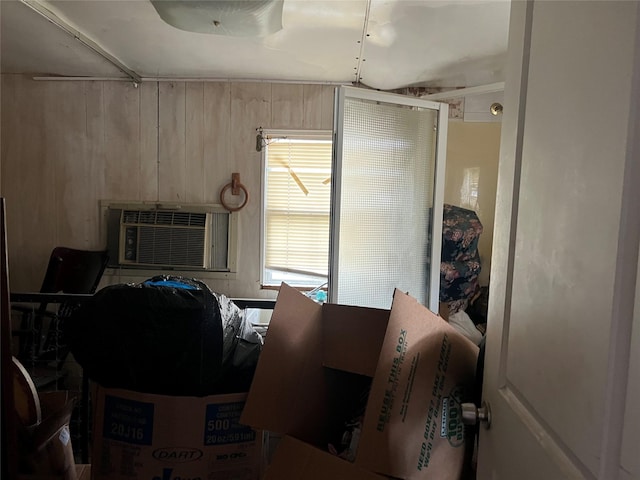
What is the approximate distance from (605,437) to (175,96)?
3440 mm

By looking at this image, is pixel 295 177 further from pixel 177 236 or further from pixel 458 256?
pixel 458 256

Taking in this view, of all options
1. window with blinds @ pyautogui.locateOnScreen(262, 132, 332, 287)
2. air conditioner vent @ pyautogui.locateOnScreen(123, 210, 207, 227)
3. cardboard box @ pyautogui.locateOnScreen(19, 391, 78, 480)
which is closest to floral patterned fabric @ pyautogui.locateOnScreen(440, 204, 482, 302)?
window with blinds @ pyautogui.locateOnScreen(262, 132, 332, 287)

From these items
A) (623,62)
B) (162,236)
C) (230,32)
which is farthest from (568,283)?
(162,236)

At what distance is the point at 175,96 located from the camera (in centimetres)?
331

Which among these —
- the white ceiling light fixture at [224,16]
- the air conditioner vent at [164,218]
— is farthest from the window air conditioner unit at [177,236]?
the white ceiling light fixture at [224,16]

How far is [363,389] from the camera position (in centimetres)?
A: 155

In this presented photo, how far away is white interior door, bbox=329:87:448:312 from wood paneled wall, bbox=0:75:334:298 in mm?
1252

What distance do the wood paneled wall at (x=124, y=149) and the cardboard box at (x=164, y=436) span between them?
2065 mm

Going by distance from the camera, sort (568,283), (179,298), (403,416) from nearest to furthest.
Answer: (568,283), (403,416), (179,298)

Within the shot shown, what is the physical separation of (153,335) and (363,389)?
0.76 metres

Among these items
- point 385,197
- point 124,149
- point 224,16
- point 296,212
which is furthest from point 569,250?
point 124,149

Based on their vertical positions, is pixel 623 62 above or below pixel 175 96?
below

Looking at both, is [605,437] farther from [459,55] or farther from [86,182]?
[86,182]

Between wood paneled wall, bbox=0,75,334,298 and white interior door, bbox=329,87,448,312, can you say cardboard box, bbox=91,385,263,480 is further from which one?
wood paneled wall, bbox=0,75,334,298
